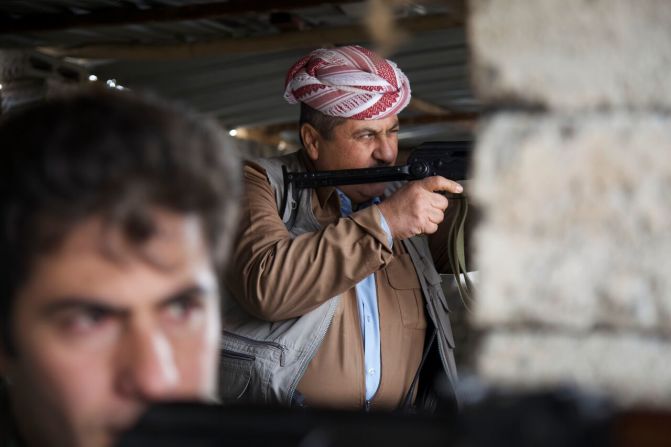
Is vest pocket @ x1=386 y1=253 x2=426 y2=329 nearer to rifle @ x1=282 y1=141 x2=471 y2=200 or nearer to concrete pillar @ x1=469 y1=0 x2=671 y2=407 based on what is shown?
rifle @ x1=282 y1=141 x2=471 y2=200

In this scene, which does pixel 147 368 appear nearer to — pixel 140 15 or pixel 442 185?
pixel 442 185

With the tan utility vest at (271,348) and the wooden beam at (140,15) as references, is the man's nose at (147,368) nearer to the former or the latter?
the tan utility vest at (271,348)

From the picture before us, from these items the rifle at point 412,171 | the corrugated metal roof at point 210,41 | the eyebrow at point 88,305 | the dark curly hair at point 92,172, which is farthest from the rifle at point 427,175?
the eyebrow at point 88,305

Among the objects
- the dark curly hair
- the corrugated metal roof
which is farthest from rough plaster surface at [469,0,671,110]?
the corrugated metal roof

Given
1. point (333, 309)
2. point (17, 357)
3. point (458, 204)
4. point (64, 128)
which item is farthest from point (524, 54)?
point (458, 204)

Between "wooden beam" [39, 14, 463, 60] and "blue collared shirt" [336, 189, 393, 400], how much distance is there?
193cm

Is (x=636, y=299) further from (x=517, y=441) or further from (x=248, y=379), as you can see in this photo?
(x=248, y=379)

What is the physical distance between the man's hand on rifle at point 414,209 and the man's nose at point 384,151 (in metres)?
0.24

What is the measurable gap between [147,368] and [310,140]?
1633mm

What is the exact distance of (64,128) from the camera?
1.01 m

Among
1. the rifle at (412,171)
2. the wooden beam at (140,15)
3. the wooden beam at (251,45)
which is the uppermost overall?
the wooden beam at (140,15)

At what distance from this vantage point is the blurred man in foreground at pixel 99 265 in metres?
0.97

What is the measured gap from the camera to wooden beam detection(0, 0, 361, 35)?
3779 mm

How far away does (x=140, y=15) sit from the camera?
3.90 m
